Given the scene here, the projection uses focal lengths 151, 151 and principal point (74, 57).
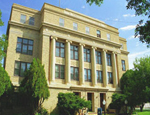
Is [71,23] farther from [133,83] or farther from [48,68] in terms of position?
[133,83]

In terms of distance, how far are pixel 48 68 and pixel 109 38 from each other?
16.4 metres

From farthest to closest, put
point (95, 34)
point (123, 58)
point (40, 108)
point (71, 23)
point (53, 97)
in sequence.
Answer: point (123, 58) → point (95, 34) → point (71, 23) → point (53, 97) → point (40, 108)

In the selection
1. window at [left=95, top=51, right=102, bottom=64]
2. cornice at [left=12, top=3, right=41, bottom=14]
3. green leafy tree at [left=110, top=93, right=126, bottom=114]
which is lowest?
green leafy tree at [left=110, top=93, right=126, bottom=114]

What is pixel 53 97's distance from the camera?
22.8 meters

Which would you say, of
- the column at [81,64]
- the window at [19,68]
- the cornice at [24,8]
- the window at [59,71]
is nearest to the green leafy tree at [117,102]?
the column at [81,64]

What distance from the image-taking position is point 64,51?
26.7m

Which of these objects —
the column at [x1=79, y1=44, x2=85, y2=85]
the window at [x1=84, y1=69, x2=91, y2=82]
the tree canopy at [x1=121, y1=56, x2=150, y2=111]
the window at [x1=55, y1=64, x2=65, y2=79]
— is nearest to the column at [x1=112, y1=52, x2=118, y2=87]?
the tree canopy at [x1=121, y1=56, x2=150, y2=111]

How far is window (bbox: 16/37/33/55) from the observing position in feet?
78.6

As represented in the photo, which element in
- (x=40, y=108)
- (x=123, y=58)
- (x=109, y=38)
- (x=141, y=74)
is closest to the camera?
(x=40, y=108)

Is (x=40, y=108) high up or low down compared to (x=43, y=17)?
down

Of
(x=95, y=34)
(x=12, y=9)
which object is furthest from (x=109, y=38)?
(x=12, y=9)

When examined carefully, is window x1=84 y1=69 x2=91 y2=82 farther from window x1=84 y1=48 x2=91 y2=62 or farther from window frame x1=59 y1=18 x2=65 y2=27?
window frame x1=59 y1=18 x2=65 y2=27

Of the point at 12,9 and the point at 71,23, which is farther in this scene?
the point at 71,23

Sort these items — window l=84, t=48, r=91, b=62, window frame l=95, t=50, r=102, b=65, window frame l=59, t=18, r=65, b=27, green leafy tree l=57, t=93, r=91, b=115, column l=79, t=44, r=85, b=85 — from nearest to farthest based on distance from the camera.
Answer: green leafy tree l=57, t=93, r=91, b=115
column l=79, t=44, r=85, b=85
window frame l=59, t=18, r=65, b=27
window l=84, t=48, r=91, b=62
window frame l=95, t=50, r=102, b=65
